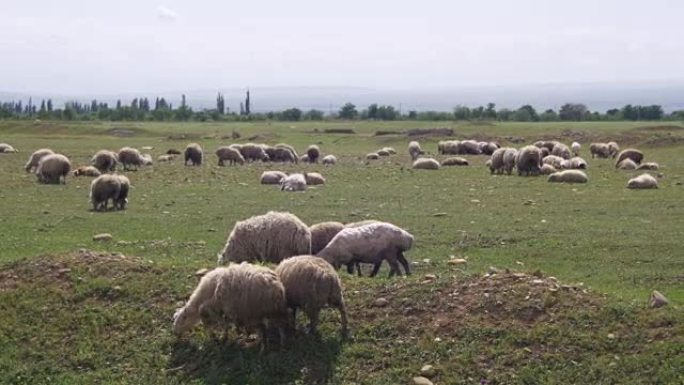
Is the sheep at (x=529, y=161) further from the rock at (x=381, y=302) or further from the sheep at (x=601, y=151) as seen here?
the rock at (x=381, y=302)

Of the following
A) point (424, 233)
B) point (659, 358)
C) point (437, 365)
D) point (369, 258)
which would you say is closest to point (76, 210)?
point (424, 233)

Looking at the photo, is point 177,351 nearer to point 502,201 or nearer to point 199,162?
point 502,201

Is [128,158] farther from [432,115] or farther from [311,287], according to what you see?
[432,115]

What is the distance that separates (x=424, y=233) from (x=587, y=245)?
13.4 feet

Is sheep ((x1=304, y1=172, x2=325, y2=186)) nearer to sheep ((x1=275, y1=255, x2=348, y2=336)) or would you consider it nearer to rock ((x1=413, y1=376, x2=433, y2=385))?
sheep ((x1=275, y1=255, x2=348, y2=336))

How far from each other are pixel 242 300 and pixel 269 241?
462 centimetres

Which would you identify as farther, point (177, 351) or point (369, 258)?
point (369, 258)

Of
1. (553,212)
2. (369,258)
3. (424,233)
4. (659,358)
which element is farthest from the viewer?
(553,212)

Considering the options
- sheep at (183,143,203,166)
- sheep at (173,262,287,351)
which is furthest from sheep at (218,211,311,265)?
sheep at (183,143,203,166)

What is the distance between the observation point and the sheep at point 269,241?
15977 millimetres

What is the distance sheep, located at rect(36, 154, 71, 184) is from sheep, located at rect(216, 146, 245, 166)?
13.6 metres

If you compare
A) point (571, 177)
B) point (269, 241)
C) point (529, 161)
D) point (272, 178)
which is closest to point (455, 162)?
point (529, 161)

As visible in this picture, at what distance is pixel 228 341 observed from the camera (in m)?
12.1

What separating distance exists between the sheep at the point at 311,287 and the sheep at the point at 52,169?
25573 millimetres
